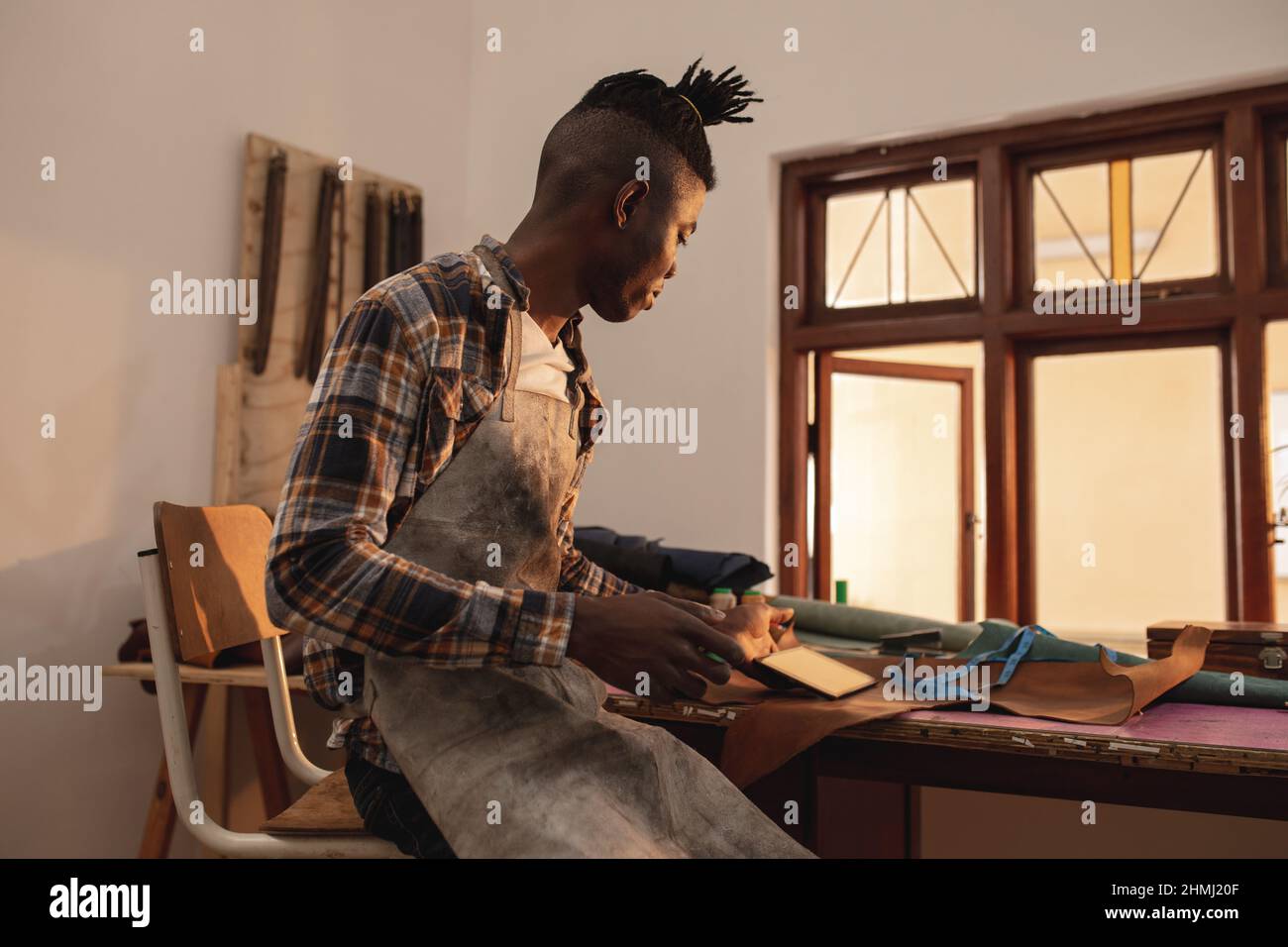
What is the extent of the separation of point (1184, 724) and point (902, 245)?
8.55 ft

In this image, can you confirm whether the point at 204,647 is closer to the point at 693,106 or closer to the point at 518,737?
the point at 518,737

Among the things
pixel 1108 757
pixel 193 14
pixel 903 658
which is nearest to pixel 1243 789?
pixel 1108 757

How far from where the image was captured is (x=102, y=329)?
302 cm

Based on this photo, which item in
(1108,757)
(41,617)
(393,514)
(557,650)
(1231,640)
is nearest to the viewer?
(557,650)

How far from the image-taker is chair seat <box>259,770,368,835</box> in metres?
1.39

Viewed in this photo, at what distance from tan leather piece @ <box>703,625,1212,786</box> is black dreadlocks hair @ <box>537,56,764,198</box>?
815 millimetres

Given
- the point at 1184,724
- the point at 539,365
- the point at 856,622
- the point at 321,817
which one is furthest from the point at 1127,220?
the point at 321,817

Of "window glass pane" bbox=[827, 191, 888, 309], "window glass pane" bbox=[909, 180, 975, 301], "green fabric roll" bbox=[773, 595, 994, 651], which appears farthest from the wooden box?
"window glass pane" bbox=[827, 191, 888, 309]

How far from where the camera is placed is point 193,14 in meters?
3.25

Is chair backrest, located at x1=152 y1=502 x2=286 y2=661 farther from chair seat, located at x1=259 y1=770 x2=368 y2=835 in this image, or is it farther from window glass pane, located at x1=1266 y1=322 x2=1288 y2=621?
window glass pane, located at x1=1266 y1=322 x2=1288 y2=621

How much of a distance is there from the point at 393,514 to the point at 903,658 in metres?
1.10

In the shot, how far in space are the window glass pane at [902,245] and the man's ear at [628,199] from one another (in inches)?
102

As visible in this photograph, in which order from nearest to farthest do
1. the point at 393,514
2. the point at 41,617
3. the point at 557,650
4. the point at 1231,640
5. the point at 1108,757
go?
the point at 557,650 < the point at 393,514 < the point at 1108,757 < the point at 1231,640 < the point at 41,617

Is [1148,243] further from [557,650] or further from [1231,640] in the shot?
[557,650]
